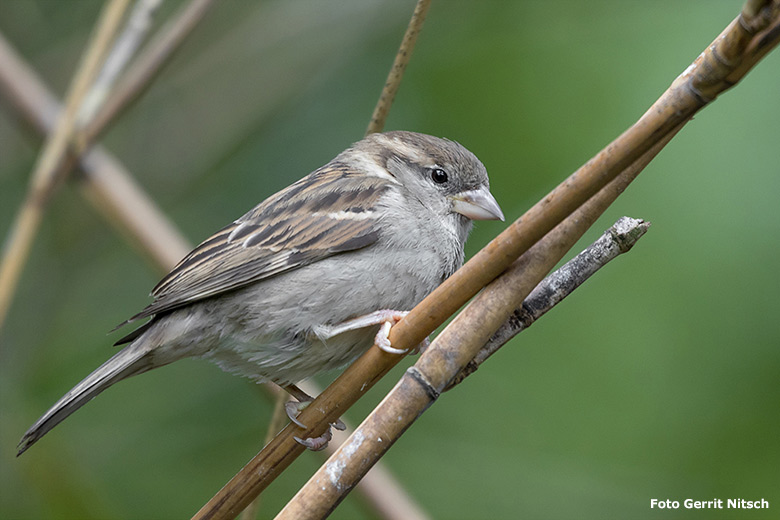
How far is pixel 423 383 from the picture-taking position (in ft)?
5.10

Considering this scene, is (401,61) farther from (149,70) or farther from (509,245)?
(149,70)

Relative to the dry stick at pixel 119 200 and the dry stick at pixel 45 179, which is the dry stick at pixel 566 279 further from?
the dry stick at pixel 45 179

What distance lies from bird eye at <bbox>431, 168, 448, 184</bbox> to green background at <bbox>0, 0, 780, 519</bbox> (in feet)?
2.15

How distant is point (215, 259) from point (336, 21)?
158 cm

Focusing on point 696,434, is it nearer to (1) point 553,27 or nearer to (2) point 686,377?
(2) point 686,377

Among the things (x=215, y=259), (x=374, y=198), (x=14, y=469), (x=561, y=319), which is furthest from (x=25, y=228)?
(x=561, y=319)

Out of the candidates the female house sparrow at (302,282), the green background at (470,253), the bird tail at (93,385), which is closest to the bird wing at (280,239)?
the female house sparrow at (302,282)

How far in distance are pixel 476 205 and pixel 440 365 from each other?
1.40 metres

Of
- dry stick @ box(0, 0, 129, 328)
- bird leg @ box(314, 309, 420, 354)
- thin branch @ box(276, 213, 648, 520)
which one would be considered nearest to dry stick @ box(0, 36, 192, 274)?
dry stick @ box(0, 0, 129, 328)

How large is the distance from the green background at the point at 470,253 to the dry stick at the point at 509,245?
1.65m

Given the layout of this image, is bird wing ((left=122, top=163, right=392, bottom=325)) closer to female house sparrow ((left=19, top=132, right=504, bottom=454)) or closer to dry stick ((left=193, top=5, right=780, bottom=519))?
female house sparrow ((left=19, top=132, right=504, bottom=454))

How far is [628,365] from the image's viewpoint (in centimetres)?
325

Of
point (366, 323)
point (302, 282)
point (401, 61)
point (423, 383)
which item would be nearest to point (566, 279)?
point (423, 383)

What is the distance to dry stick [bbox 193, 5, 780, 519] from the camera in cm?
118
